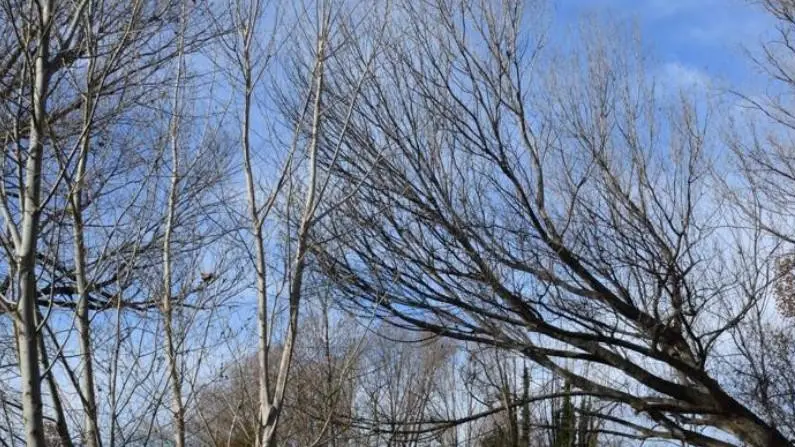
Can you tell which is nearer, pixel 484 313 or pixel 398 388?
pixel 484 313

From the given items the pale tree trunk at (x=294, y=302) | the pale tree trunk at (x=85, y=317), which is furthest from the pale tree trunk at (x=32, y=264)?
the pale tree trunk at (x=294, y=302)

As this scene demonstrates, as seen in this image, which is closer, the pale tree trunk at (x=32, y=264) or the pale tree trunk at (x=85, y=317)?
the pale tree trunk at (x=32, y=264)

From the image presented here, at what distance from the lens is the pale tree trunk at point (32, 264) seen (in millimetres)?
3557

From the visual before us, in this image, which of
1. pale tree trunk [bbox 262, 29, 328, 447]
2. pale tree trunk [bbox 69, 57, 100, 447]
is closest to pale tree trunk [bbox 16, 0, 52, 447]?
pale tree trunk [bbox 69, 57, 100, 447]

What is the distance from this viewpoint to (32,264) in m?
3.69

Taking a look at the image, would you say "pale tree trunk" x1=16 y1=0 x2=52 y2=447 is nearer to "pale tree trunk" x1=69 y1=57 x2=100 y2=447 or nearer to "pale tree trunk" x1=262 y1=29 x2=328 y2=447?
"pale tree trunk" x1=69 y1=57 x2=100 y2=447

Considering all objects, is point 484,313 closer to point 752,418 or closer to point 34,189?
point 752,418

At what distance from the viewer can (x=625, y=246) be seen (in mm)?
9727

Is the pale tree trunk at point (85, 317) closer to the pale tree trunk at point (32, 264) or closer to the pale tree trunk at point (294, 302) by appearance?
the pale tree trunk at point (32, 264)

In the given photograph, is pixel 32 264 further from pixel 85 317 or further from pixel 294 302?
pixel 294 302

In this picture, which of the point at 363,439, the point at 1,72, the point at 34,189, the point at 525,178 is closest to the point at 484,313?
the point at 525,178

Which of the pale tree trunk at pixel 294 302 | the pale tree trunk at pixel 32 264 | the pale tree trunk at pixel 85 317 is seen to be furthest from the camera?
the pale tree trunk at pixel 294 302

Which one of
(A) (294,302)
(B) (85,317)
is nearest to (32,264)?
(B) (85,317)

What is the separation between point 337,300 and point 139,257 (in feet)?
10.4
